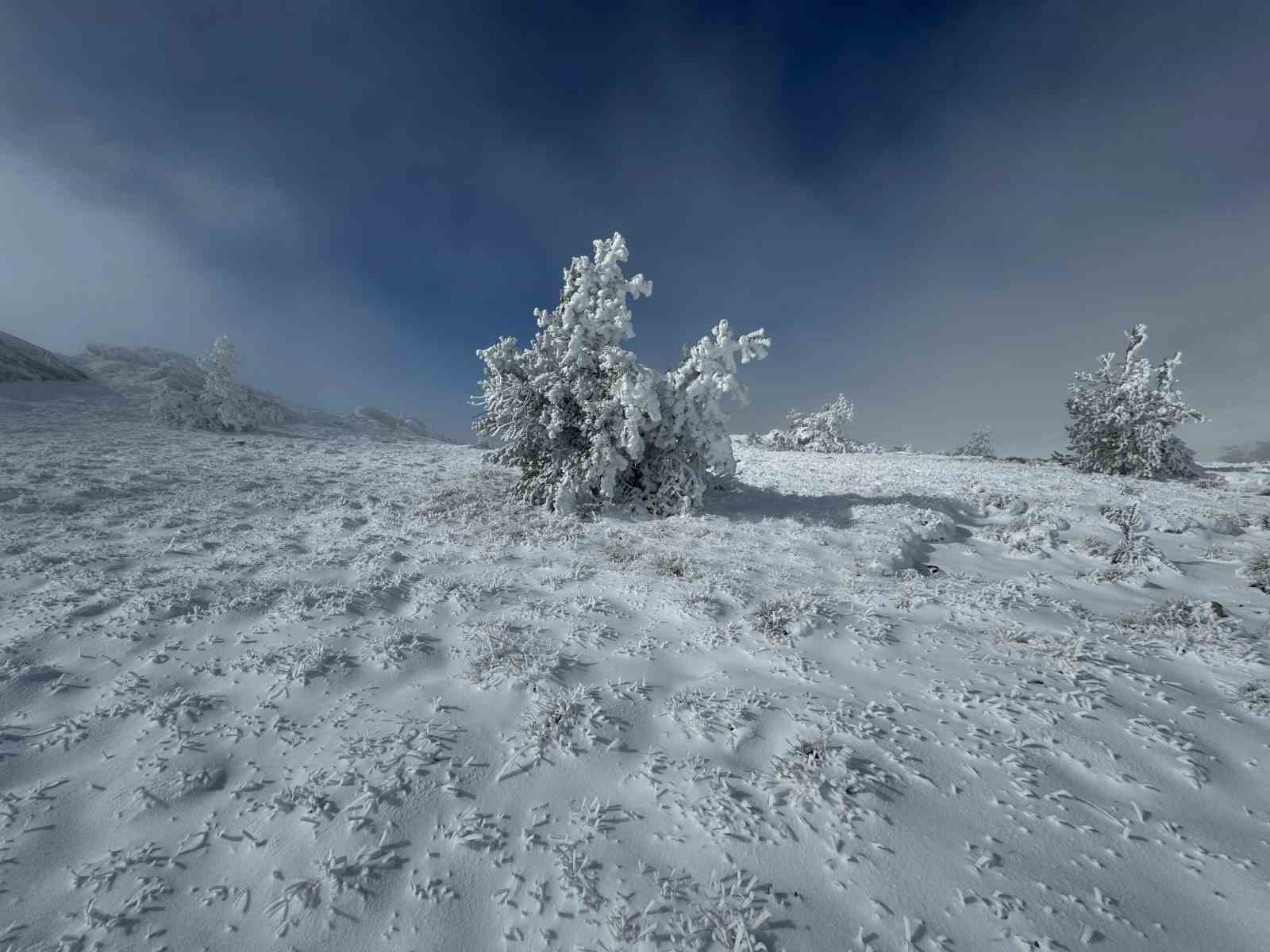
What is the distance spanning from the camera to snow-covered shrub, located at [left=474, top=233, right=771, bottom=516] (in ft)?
34.1

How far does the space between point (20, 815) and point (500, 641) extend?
3403mm

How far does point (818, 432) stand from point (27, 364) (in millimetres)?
46266

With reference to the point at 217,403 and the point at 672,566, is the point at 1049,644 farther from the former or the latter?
the point at 217,403

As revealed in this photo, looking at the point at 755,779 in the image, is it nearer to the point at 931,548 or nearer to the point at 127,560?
the point at 931,548

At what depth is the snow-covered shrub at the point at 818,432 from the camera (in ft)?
104

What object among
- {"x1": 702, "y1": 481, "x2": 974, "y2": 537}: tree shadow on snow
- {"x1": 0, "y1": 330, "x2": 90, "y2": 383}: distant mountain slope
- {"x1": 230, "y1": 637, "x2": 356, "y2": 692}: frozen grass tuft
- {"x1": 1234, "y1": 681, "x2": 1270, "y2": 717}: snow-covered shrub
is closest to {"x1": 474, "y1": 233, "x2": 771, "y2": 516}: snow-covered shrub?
{"x1": 702, "y1": 481, "x2": 974, "y2": 537}: tree shadow on snow

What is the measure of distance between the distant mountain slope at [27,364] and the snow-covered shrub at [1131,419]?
49.6 m

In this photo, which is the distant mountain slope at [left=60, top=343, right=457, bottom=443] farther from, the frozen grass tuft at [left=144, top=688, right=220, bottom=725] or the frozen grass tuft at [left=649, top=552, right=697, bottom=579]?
the frozen grass tuft at [left=144, top=688, right=220, bottom=725]

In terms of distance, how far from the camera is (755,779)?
12.3 ft

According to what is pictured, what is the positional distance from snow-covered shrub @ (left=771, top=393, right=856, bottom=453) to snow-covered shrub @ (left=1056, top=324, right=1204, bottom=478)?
1137 centimetres

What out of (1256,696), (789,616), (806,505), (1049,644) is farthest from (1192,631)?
(806,505)

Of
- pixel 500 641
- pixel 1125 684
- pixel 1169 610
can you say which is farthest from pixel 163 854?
pixel 1169 610

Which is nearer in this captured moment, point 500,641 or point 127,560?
point 500,641

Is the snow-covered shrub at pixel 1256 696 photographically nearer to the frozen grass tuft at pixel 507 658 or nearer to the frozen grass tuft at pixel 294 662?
the frozen grass tuft at pixel 507 658
